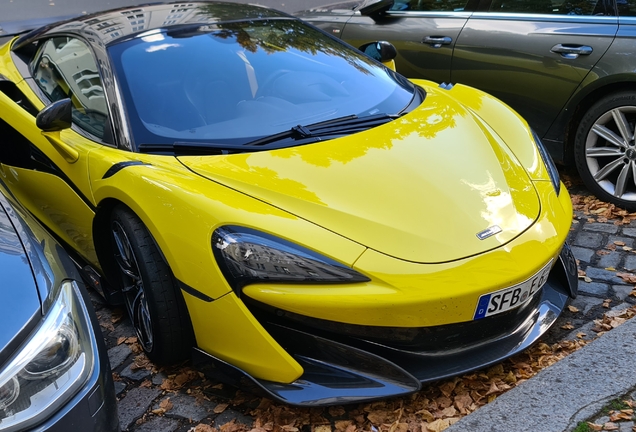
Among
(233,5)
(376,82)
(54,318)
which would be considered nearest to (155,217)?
(54,318)

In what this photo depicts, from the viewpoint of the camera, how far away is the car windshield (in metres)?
2.87

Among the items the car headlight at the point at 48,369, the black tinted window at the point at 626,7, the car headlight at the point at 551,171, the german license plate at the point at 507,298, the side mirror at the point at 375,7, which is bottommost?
the german license plate at the point at 507,298

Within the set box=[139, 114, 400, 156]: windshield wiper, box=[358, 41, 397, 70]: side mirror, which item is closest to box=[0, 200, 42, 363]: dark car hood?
box=[139, 114, 400, 156]: windshield wiper

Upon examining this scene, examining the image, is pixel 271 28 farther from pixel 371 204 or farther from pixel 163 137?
pixel 371 204

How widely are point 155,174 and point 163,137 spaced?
0.29 m

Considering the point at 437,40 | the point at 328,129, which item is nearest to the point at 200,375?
the point at 328,129

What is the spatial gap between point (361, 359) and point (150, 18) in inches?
86.7

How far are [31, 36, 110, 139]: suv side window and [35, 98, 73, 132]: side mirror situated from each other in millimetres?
154

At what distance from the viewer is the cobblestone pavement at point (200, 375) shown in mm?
2510

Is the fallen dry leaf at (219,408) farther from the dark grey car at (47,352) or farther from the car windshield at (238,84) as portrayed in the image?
the car windshield at (238,84)

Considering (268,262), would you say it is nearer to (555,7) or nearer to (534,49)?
(534,49)

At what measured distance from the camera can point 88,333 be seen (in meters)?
1.86

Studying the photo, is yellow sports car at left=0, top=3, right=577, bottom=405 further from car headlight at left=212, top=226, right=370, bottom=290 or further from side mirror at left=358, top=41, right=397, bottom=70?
side mirror at left=358, top=41, right=397, bottom=70

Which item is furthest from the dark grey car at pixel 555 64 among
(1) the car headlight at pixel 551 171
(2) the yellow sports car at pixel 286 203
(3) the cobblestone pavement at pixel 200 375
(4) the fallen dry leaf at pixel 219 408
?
(4) the fallen dry leaf at pixel 219 408
